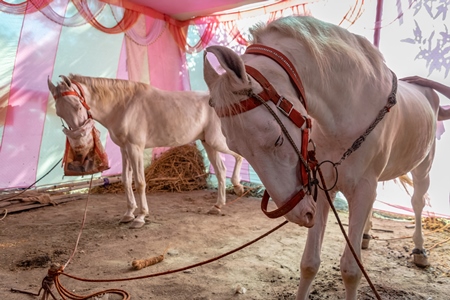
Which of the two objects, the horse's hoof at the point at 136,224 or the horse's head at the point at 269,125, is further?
the horse's hoof at the point at 136,224

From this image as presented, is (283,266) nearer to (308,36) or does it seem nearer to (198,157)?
(308,36)

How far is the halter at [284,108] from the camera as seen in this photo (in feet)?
3.44

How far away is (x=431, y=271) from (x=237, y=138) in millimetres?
2512

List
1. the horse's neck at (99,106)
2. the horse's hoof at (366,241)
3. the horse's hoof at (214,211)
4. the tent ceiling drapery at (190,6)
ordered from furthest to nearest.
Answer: the tent ceiling drapery at (190,6), the horse's hoof at (214,211), the horse's neck at (99,106), the horse's hoof at (366,241)

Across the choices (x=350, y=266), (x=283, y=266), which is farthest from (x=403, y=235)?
(x=350, y=266)

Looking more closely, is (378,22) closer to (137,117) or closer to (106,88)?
(137,117)

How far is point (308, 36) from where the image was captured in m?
1.29

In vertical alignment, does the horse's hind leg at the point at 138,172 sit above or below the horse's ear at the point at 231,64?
below

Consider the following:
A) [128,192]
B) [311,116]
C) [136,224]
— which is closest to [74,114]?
[128,192]

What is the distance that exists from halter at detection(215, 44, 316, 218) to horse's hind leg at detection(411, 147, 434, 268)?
80.3 inches

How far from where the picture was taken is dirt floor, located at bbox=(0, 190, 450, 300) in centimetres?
223

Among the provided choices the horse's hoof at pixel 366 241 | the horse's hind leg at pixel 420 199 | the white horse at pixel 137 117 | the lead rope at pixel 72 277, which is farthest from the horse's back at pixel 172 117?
the horse's hind leg at pixel 420 199

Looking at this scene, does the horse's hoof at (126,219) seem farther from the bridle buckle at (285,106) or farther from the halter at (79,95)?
the bridle buckle at (285,106)

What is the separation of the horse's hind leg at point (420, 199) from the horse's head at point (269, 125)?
2068 mm
